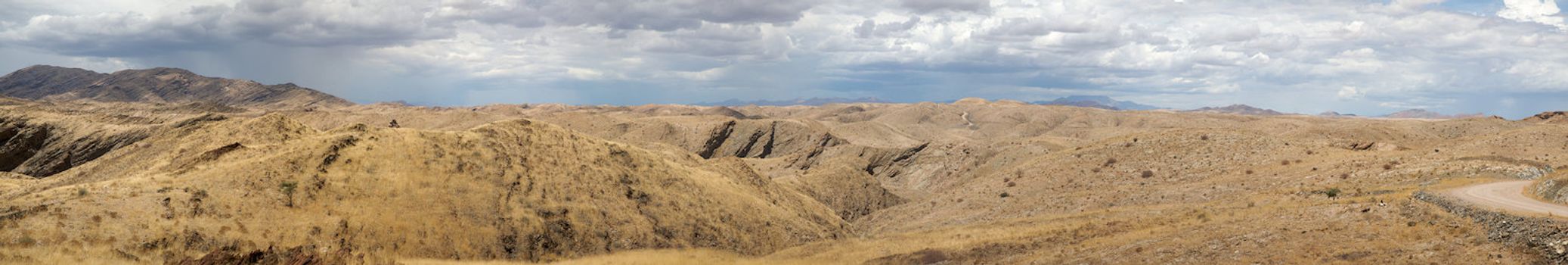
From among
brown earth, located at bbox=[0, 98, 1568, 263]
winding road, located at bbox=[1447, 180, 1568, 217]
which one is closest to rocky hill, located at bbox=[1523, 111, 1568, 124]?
brown earth, located at bbox=[0, 98, 1568, 263]

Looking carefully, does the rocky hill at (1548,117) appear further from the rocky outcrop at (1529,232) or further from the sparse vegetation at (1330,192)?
the rocky outcrop at (1529,232)

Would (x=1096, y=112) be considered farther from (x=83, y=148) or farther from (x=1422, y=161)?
(x=83, y=148)

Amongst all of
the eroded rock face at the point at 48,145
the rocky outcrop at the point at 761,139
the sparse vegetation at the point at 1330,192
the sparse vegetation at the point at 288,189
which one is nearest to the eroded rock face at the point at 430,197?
the sparse vegetation at the point at 288,189

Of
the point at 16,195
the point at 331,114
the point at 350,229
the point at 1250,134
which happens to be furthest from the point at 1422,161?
the point at 331,114

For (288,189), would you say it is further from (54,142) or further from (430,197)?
(54,142)

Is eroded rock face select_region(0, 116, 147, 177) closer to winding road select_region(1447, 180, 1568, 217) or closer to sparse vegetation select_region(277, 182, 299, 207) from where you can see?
sparse vegetation select_region(277, 182, 299, 207)

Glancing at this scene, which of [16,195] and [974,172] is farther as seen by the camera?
[974,172]
